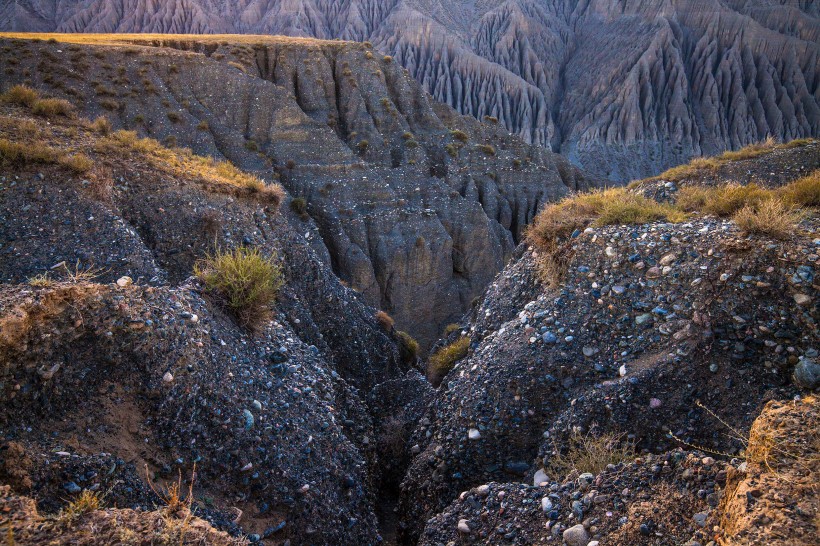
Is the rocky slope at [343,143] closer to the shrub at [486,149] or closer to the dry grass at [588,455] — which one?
the shrub at [486,149]

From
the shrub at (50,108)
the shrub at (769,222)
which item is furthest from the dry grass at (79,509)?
the shrub at (50,108)

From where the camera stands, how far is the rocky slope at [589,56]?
2660 inches

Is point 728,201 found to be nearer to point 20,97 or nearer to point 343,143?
point 20,97

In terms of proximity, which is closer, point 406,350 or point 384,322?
point 384,322

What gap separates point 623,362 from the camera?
25.5 feet

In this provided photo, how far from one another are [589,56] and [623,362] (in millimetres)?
85130

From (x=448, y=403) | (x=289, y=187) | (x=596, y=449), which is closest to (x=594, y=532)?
(x=596, y=449)

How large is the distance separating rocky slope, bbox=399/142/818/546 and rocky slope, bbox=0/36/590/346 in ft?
53.3

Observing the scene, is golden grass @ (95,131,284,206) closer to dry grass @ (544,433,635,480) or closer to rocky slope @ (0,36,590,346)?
rocky slope @ (0,36,590,346)

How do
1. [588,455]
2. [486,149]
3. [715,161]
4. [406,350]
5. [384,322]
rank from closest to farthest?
[588,455] < [715,161] < [384,322] < [406,350] < [486,149]

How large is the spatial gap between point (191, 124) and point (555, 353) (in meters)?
24.3

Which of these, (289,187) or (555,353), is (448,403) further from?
(289,187)

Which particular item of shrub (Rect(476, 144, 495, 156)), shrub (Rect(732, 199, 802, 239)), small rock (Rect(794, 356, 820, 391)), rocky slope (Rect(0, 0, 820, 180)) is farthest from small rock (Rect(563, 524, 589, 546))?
rocky slope (Rect(0, 0, 820, 180))

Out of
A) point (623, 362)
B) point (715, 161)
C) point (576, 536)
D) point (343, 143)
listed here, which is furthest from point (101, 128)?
point (715, 161)
